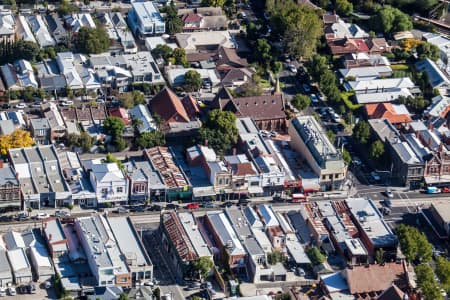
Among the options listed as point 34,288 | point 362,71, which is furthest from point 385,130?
point 34,288

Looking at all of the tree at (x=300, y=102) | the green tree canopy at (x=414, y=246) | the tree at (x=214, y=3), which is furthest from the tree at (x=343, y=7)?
the green tree canopy at (x=414, y=246)

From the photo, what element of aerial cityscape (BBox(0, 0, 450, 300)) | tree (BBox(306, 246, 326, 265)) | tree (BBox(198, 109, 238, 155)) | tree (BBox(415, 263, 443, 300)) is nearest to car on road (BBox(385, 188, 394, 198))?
aerial cityscape (BBox(0, 0, 450, 300))

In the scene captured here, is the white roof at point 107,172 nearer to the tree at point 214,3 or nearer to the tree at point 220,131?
the tree at point 220,131

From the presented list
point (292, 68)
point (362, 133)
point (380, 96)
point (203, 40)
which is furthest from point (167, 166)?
point (203, 40)

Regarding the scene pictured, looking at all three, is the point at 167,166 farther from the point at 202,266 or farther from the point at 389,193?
the point at 389,193

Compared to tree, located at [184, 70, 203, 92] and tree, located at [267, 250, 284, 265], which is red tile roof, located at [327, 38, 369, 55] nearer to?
tree, located at [184, 70, 203, 92]

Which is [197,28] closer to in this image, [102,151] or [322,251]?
[102,151]

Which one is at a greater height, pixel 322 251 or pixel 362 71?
pixel 362 71
